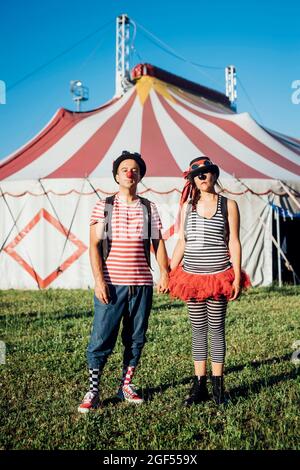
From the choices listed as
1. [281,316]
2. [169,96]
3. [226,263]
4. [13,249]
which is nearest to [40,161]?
[13,249]

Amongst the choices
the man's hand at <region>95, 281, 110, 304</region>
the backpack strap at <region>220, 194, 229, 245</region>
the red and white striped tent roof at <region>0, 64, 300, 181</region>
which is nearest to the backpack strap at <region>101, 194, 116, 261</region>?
the man's hand at <region>95, 281, 110, 304</region>

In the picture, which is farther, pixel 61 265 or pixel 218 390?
pixel 61 265

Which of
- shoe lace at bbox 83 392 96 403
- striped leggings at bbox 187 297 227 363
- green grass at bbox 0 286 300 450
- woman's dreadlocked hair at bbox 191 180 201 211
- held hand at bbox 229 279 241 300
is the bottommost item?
green grass at bbox 0 286 300 450

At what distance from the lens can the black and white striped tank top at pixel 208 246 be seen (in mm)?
2639

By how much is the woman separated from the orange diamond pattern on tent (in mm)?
5236

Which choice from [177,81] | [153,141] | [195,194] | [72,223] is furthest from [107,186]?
[195,194]

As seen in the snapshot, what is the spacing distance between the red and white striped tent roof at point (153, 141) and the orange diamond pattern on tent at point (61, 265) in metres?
0.69

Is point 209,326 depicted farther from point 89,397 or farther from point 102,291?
point 89,397

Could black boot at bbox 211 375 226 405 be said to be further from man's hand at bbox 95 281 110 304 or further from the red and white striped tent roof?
the red and white striped tent roof

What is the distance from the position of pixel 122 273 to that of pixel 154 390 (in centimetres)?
79

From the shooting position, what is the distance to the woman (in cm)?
261

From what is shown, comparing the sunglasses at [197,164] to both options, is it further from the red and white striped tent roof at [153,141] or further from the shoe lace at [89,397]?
the red and white striped tent roof at [153,141]

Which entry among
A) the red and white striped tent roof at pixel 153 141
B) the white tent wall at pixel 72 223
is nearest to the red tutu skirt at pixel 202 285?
the white tent wall at pixel 72 223

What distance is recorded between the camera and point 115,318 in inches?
101
